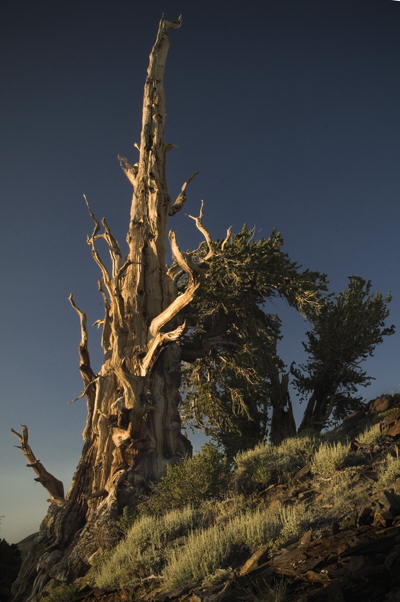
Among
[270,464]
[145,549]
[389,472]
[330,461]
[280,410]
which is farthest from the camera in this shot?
[280,410]

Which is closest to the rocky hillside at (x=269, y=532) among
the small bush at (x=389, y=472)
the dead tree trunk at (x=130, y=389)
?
the small bush at (x=389, y=472)

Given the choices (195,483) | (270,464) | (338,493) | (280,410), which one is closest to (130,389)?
(195,483)

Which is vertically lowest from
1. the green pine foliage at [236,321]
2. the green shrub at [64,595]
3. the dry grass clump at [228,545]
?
the green shrub at [64,595]

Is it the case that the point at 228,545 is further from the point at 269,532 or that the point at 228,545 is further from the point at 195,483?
the point at 195,483

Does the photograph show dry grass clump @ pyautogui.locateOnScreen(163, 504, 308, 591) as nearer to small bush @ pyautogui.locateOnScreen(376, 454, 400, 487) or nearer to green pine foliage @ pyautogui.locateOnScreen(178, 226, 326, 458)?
small bush @ pyautogui.locateOnScreen(376, 454, 400, 487)

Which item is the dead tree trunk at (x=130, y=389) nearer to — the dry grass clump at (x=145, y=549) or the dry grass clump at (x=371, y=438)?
the dry grass clump at (x=145, y=549)

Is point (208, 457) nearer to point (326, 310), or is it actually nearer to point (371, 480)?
point (371, 480)

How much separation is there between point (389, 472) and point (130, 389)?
685 centimetres

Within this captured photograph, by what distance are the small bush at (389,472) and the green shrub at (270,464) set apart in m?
2.00

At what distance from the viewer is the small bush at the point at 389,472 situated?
287 inches

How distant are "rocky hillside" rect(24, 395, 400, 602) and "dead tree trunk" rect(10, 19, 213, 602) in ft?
3.99

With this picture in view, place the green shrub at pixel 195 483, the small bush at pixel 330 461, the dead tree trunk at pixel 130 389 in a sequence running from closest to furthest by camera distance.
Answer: the small bush at pixel 330 461 → the green shrub at pixel 195 483 → the dead tree trunk at pixel 130 389

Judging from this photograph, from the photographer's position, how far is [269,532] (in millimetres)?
6637

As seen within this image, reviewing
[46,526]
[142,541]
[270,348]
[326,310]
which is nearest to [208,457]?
[142,541]
